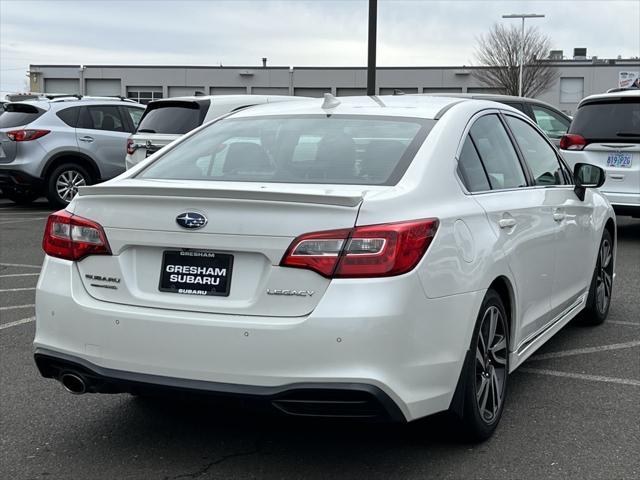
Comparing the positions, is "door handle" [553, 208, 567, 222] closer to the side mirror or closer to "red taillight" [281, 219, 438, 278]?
the side mirror

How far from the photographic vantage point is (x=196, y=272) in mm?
3537

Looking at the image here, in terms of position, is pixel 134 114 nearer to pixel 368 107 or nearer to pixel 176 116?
pixel 176 116

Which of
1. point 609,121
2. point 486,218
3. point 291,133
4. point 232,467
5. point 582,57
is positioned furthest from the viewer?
point 582,57

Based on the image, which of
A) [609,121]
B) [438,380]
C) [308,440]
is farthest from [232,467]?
[609,121]

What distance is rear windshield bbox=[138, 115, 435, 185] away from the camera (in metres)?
3.96

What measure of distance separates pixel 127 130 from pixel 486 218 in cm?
1215

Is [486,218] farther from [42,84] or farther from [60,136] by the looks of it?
[42,84]

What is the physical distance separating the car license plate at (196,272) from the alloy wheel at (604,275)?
3678mm

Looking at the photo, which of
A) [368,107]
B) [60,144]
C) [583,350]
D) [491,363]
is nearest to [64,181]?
[60,144]

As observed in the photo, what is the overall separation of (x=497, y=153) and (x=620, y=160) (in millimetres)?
6529

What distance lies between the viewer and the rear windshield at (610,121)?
10555 millimetres

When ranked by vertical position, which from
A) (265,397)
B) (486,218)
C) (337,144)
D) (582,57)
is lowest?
(265,397)

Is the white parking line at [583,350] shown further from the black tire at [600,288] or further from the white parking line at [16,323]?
the white parking line at [16,323]

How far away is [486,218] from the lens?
13.5 ft
